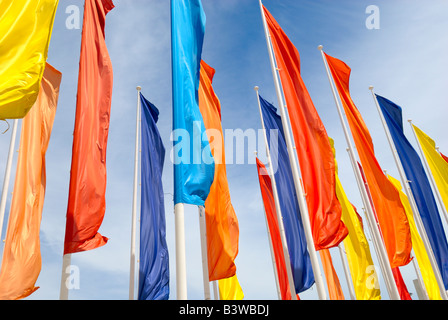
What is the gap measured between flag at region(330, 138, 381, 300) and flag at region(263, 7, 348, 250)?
22.9 feet

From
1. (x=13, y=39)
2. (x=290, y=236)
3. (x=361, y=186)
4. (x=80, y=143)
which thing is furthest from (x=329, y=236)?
(x=13, y=39)

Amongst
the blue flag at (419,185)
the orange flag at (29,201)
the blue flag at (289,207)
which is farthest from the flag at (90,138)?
the blue flag at (419,185)

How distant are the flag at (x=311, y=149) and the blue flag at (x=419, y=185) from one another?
7056 mm

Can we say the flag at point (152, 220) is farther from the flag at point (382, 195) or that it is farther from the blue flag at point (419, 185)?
the blue flag at point (419, 185)

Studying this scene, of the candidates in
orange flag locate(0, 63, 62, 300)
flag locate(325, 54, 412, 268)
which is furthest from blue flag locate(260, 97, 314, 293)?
orange flag locate(0, 63, 62, 300)

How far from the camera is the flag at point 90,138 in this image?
7078mm

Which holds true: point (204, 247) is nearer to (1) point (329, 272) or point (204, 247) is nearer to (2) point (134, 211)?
(2) point (134, 211)

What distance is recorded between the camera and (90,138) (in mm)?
7879

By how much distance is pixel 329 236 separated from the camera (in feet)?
28.7

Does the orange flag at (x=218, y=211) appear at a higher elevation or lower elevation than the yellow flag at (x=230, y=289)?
higher

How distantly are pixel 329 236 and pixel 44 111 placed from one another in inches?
341

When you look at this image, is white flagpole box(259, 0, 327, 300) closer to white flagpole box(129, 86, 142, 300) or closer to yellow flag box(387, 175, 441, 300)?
white flagpole box(129, 86, 142, 300)
